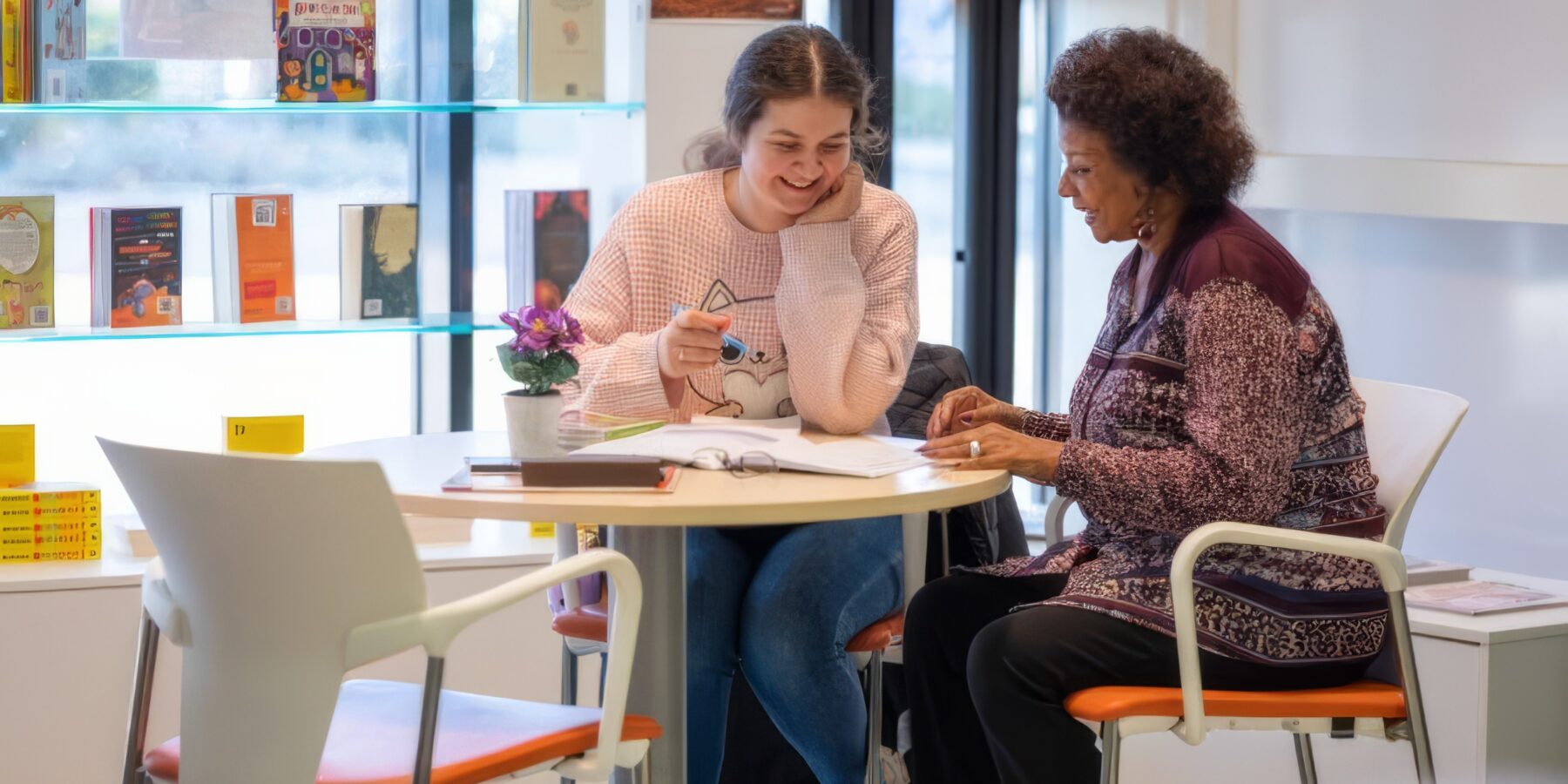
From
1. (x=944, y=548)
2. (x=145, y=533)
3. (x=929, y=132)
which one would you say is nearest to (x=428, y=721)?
(x=944, y=548)

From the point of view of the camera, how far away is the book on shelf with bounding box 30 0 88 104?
3197 mm

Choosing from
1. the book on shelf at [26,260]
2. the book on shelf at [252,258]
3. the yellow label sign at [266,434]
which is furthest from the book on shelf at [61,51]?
the yellow label sign at [266,434]

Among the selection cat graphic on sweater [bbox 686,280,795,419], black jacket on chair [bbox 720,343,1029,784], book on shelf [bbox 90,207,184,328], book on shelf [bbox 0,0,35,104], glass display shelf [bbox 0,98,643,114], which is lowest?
black jacket on chair [bbox 720,343,1029,784]

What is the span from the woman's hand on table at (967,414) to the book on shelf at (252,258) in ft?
5.47

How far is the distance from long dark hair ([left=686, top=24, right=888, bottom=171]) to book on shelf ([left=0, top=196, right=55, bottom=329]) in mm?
1522

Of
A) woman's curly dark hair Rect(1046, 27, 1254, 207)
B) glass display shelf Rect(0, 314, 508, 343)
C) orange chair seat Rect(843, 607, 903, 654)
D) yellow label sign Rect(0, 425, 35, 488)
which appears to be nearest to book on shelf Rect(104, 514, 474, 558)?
yellow label sign Rect(0, 425, 35, 488)

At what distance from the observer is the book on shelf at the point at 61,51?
3.20m

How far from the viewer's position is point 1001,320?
4.66 m

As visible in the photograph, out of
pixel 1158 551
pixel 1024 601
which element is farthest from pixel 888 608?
pixel 1158 551

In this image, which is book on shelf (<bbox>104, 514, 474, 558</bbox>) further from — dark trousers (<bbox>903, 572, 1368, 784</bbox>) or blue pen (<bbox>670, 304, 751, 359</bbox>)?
dark trousers (<bbox>903, 572, 1368, 784</bbox>)

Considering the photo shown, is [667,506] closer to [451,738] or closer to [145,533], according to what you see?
[451,738]

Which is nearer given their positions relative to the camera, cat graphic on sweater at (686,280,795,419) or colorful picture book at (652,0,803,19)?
cat graphic on sweater at (686,280,795,419)

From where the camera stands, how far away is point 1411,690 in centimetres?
194

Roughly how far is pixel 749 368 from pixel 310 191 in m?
1.72
